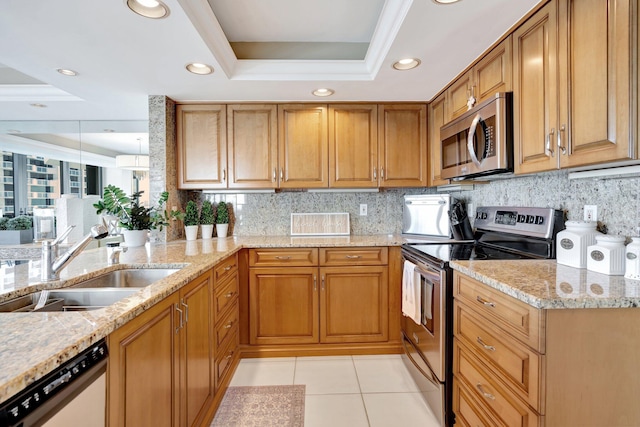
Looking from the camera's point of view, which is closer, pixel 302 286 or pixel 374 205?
pixel 302 286

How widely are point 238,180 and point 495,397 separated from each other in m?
2.34

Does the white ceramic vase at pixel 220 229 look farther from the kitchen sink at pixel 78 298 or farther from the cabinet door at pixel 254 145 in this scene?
the kitchen sink at pixel 78 298

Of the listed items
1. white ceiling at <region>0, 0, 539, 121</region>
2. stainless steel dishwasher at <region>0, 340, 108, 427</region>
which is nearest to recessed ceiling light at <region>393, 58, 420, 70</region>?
white ceiling at <region>0, 0, 539, 121</region>

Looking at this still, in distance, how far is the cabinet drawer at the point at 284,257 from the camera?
2.53 metres

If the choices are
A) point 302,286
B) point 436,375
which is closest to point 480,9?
point 436,375

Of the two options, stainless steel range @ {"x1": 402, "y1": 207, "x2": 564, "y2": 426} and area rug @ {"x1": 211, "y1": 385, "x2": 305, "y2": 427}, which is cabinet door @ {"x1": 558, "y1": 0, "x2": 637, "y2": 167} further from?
area rug @ {"x1": 211, "y1": 385, "x2": 305, "y2": 427}

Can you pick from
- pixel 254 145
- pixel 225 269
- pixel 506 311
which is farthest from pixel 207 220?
pixel 506 311

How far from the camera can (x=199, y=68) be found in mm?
2104

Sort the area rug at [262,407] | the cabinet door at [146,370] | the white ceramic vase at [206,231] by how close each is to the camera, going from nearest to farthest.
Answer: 1. the cabinet door at [146,370]
2. the area rug at [262,407]
3. the white ceramic vase at [206,231]

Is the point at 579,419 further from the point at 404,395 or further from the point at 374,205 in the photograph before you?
the point at 374,205

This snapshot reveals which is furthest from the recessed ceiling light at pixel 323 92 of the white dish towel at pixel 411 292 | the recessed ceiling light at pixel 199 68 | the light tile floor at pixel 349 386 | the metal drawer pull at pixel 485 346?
the light tile floor at pixel 349 386

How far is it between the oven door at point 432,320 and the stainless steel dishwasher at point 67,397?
154 cm

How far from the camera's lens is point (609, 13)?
3.73 feet

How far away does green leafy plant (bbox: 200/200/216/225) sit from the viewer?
292cm
